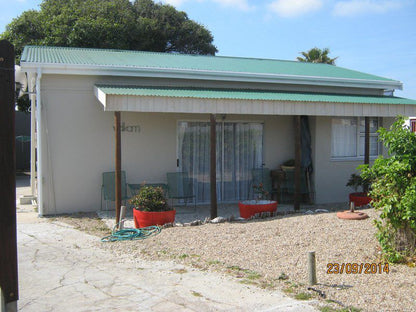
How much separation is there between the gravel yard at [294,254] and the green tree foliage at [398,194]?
0.93 ft

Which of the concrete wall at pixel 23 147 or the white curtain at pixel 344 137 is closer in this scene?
the white curtain at pixel 344 137

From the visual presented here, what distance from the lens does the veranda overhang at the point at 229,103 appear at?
865 cm

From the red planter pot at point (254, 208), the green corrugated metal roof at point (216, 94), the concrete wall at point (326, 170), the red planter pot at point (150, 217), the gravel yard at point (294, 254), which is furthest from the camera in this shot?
the concrete wall at point (326, 170)

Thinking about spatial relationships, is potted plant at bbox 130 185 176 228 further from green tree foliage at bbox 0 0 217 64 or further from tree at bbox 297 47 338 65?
tree at bbox 297 47 338 65

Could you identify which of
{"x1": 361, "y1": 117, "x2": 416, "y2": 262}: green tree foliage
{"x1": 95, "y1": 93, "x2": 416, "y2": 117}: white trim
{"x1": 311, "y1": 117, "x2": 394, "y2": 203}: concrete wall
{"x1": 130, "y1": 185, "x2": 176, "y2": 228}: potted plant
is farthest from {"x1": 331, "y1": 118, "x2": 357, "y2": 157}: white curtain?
{"x1": 361, "y1": 117, "x2": 416, "y2": 262}: green tree foliage

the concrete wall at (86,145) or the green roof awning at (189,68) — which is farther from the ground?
the green roof awning at (189,68)

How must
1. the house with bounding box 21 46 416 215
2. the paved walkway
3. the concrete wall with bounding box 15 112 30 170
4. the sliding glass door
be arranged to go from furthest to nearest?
1. the concrete wall with bounding box 15 112 30 170
2. the sliding glass door
3. the house with bounding box 21 46 416 215
4. the paved walkway

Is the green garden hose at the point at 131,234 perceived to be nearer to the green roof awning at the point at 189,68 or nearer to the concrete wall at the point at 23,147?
the green roof awning at the point at 189,68

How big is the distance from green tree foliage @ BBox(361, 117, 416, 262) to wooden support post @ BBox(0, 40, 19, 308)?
15.1 feet

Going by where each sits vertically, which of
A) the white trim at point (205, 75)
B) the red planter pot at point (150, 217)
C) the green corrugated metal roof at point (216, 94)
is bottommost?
the red planter pot at point (150, 217)

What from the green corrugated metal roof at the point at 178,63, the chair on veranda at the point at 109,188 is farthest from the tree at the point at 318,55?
the chair on veranda at the point at 109,188

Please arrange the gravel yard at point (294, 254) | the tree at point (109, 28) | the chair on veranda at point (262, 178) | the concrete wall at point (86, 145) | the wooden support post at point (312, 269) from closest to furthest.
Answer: the gravel yard at point (294, 254), the wooden support post at point (312, 269), the concrete wall at point (86, 145), the chair on veranda at point (262, 178), the tree at point (109, 28)

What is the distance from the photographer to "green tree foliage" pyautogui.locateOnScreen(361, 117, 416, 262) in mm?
5730
